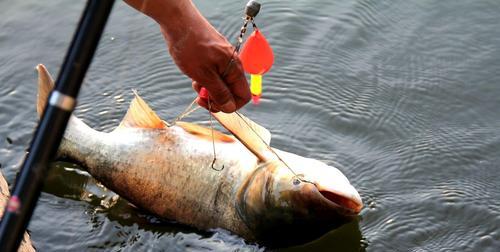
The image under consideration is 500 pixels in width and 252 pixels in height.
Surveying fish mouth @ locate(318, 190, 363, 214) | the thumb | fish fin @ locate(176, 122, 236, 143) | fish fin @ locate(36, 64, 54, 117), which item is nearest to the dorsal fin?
fish fin @ locate(176, 122, 236, 143)

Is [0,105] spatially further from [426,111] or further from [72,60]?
[72,60]

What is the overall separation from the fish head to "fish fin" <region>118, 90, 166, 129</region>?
0.68 m

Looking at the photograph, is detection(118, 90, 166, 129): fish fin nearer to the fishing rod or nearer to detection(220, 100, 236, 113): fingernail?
detection(220, 100, 236, 113): fingernail

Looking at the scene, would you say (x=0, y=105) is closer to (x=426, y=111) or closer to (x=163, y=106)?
(x=163, y=106)

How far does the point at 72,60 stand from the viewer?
178cm

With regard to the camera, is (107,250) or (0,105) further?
(0,105)

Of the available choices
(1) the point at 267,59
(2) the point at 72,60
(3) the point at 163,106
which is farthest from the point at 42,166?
(3) the point at 163,106

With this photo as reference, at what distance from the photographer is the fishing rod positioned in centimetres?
175

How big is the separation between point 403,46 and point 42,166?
4210mm

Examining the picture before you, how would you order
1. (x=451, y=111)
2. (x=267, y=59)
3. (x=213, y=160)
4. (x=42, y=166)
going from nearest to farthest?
(x=42, y=166) < (x=267, y=59) < (x=213, y=160) < (x=451, y=111)

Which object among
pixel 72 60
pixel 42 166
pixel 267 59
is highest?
pixel 72 60

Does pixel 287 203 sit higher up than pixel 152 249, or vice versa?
pixel 287 203

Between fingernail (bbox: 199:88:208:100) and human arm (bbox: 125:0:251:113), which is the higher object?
human arm (bbox: 125:0:251:113)

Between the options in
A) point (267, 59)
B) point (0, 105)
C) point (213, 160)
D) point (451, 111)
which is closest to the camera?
point (267, 59)
